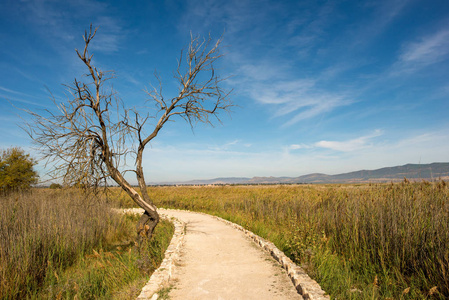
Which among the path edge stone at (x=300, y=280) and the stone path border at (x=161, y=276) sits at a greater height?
the stone path border at (x=161, y=276)

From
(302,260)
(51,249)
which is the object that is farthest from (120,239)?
(302,260)

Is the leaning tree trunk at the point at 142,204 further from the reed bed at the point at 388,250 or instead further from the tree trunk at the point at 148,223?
the reed bed at the point at 388,250

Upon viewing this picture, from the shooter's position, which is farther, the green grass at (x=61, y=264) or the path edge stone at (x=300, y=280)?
the green grass at (x=61, y=264)

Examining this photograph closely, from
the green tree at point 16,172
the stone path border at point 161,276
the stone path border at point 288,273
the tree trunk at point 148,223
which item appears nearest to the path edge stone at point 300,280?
the stone path border at point 288,273

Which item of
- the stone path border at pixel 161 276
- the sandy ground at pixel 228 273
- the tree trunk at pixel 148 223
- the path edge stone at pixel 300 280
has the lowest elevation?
the sandy ground at pixel 228 273

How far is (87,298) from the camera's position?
5.72 m

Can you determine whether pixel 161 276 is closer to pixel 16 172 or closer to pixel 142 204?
pixel 142 204

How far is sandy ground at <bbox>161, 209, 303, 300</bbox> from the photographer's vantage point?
471 cm

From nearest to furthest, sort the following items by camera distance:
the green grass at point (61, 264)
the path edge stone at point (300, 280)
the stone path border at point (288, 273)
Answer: the path edge stone at point (300, 280) < the stone path border at point (288, 273) < the green grass at point (61, 264)

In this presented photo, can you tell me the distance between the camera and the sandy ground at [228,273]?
471cm

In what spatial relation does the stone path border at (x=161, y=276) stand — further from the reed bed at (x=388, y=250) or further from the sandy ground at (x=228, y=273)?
the reed bed at (x=388, y=250)

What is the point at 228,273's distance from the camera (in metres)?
5.76

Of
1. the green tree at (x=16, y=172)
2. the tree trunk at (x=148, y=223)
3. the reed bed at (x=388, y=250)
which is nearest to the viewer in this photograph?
the reed bed at (x=388, y=250)

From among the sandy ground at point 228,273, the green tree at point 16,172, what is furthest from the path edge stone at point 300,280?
the green tree at point 16,172
